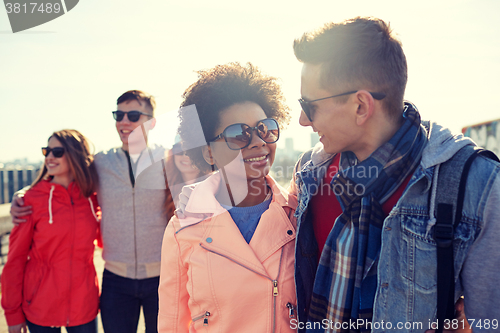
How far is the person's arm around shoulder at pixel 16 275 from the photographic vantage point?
248 cm

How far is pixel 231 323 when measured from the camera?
1.46 metres

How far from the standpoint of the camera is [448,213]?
1149mm

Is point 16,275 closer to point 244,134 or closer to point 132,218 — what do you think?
point 132,218

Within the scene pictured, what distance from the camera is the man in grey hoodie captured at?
8.40ft

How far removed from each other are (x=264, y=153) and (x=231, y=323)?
94 centimetres

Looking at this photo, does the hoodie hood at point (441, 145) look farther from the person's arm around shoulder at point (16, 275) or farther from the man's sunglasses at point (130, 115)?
the person's arm around shoulder at point (16, 275)

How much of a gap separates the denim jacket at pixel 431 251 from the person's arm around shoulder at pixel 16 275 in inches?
109

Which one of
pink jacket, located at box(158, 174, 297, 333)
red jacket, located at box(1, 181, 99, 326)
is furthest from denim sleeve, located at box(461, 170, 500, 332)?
red jacket, located at box(1, 181, 99, 326)

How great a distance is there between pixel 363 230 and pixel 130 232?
2.03 m

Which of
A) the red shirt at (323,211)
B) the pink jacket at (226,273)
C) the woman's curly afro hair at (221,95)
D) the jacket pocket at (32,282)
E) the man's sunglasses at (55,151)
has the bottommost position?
the jacket pocket at (32,282)

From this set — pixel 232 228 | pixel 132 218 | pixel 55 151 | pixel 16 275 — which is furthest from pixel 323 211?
pixel 16 275

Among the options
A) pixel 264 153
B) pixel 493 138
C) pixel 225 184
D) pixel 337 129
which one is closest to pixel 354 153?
pixel 337 129

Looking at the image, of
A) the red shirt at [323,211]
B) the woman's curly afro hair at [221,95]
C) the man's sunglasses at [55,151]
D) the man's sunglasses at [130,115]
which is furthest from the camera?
the man's sunglasses at [130,115]

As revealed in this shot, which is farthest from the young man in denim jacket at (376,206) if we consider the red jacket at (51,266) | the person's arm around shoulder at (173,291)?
the red jacket at (51,266)
